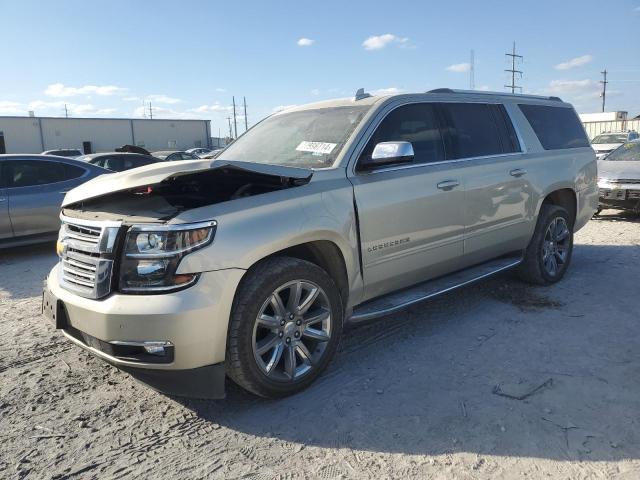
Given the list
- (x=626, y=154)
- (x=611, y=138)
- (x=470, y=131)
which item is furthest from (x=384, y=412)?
(x=611, y=138)

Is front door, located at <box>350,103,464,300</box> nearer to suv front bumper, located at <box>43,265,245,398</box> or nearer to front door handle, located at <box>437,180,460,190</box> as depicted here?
front door handle, located at <box>437,180,460,190</box>

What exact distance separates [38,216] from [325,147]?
5.61 metres

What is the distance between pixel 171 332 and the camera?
2707 mm

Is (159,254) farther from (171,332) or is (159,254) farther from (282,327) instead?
(282,327)

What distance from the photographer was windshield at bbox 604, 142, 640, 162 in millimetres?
9888

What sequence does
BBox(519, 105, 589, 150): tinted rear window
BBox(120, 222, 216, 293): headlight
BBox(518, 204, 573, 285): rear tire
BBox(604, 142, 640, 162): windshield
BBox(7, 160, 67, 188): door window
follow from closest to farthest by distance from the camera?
1. BBox(120, 222, 216, 293): headlight
2. BBox(518, 204, 573, 285): rear tire
3. BBox(519, 105, 589, 150): tinted rear window
4. BBox(7, 160, 67, 188): door window
5. BBox(604, 142, 640, 162): windshield

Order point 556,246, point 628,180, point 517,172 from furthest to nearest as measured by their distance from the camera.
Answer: point 628,180
point 556,246
point 517,172

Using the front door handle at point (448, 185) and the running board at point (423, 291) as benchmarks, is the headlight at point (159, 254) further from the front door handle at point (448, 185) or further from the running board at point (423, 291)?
the front door handle at point (448, 185)

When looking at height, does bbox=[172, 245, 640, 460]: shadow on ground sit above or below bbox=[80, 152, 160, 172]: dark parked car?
below

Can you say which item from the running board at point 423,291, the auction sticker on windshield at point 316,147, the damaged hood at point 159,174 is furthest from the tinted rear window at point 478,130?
the damaged hood at point 159,174

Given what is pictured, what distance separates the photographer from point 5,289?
5.99 meters

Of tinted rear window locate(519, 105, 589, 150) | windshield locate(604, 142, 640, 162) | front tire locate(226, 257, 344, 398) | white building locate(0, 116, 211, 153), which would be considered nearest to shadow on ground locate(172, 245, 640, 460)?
front tire locate(226, 257, 344, 398)

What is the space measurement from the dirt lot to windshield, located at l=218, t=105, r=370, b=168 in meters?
1.49

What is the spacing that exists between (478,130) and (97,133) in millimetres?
57552
